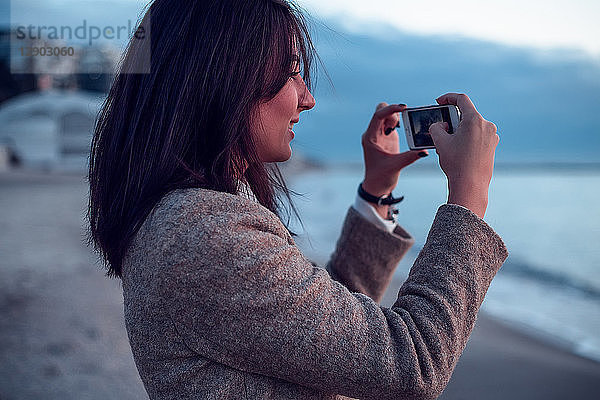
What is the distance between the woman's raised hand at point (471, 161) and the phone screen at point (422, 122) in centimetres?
24

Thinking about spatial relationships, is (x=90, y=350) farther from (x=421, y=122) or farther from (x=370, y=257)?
(x=421, y=122)

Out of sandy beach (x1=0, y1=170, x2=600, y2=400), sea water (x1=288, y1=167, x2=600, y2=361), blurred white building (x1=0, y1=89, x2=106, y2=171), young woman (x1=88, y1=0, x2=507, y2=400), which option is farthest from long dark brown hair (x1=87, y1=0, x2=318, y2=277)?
blurred white building (x1=0, y1=89, x2=106, y2=171)

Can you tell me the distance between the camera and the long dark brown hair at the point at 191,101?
1079 millimetres

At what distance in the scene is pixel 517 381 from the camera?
4.10 meters

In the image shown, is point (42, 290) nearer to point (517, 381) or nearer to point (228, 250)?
point (517, 381)

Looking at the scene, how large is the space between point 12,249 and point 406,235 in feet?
21.6

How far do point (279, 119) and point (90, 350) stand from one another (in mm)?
3162

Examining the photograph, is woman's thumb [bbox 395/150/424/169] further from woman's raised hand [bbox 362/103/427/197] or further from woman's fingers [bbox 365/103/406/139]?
woman's fingers [bbox 365/103/406/139]

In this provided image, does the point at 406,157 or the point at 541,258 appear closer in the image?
the point at 406,157

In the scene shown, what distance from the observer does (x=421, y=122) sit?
60.1 inches

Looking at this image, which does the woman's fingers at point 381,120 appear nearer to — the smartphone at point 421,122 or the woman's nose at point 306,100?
the smartphone at point 421,122

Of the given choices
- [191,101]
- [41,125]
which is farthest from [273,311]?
[41,125]

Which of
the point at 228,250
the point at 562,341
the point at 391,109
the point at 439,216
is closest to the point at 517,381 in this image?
the point at 562,341

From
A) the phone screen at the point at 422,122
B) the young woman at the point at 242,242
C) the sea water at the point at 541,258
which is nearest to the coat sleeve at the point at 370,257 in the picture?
the sea water at the point at 541,258
